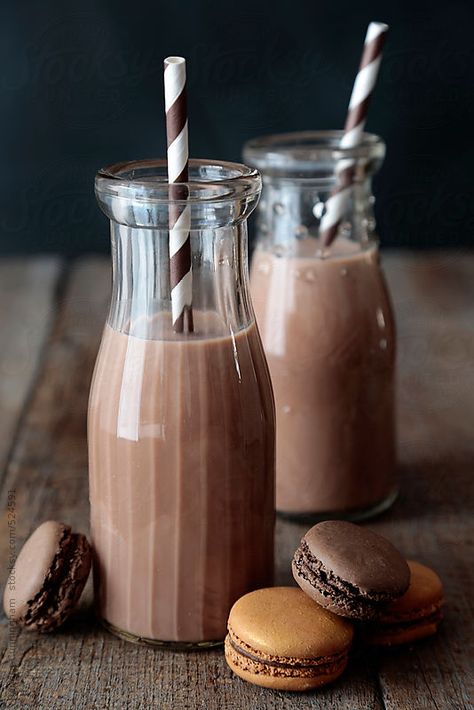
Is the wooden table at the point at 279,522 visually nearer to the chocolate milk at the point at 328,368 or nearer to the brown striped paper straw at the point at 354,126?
the chocolate milk at the point at 328,368

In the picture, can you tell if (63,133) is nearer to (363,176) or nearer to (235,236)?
(363,176)

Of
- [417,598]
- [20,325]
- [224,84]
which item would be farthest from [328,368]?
[224,84]

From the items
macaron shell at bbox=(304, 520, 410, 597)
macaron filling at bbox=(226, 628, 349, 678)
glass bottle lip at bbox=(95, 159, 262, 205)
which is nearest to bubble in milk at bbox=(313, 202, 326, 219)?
glass bottle lip at bbox=(95, 159, 262, 205)

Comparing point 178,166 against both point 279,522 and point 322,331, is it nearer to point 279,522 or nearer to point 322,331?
point 322,331

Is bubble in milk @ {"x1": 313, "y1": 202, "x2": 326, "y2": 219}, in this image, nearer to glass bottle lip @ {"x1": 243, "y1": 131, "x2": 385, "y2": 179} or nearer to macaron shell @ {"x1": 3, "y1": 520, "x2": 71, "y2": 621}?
glass bottle lip @ {"x1": 243, "y1": 131, "x2": 385, "y2": 179}

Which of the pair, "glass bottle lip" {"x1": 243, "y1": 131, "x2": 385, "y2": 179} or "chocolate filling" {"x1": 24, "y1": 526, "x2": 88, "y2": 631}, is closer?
"chocolate filling" {"x1": 24, "y1": 526, "x2": 88, "y2": 631}

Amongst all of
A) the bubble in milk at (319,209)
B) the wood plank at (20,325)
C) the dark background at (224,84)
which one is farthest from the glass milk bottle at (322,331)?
the dark background at (224,84)

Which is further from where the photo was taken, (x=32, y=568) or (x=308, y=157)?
(x=308, y=157)
